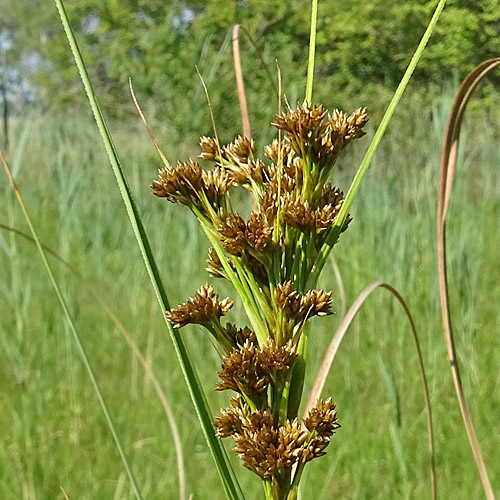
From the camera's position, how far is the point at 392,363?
6.51ft

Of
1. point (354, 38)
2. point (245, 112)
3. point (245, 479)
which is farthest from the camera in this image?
point (354, 38)

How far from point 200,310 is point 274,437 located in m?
0.09

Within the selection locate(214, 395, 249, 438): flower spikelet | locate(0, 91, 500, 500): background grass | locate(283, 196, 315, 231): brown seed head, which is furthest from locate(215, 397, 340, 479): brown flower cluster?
locate(0, 91, 500, 500): background grass

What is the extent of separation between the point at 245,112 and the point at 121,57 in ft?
24.0

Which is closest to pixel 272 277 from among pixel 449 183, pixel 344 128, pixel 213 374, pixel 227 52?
pixel 344 128

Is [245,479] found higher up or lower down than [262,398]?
lower down

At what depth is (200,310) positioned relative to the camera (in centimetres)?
38

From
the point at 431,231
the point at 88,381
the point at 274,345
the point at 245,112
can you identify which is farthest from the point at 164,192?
the point at 431,231

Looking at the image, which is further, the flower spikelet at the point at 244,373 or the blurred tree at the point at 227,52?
the blurred tree at the point at 227,52

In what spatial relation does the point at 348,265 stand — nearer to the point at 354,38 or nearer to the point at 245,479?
the point at 245,479

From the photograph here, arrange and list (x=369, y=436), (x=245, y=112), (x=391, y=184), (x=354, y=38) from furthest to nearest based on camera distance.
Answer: (x=354, y=38) < (x=391, y=184) < (x=369, y=436) < (x=245, y=112)

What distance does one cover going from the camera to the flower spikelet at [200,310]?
1.23 feet

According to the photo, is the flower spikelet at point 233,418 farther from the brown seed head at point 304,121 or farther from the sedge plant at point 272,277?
the brown seed head at point 304,121

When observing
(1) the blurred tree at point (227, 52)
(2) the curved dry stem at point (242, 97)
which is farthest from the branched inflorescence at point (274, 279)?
(1) the blurred tree at point (227, 52)
